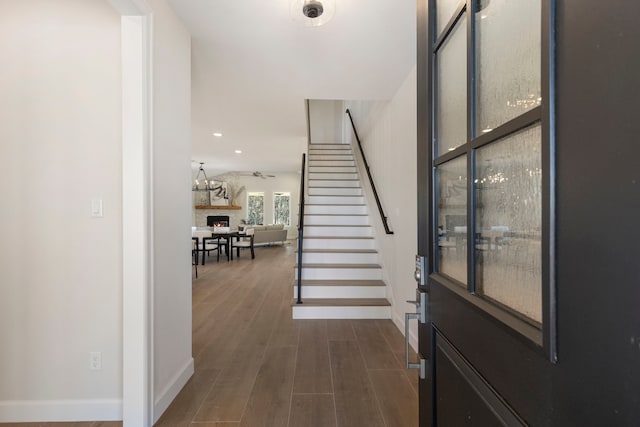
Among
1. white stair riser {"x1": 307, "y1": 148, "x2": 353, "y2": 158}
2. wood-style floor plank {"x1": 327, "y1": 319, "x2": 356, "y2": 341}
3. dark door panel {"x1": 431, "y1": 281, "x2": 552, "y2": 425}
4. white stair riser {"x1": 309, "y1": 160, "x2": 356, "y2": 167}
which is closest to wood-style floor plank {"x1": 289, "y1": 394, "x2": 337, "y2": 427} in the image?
wood-style floor plank {"x1": 327, "y1": 319, "x2": 356, "y2": 341}

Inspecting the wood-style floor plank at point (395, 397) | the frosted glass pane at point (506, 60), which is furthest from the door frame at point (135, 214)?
the frosted glass pane at point (506, 60)

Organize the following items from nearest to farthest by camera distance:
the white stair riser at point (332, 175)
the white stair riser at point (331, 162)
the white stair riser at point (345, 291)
→ the white stair riser at point (345, 291) → the white stair riser at point (332, 175) → the white stair riser at point (331, 162)

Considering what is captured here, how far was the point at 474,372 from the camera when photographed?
0.70 meters

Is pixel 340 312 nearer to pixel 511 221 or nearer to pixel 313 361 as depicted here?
pixel 313 361

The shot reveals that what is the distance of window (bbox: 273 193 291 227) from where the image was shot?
476 inches

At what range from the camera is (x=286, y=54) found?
2387 mm

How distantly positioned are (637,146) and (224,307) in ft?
12.7

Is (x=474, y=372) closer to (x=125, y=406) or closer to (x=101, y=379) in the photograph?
(x=125, y=406)

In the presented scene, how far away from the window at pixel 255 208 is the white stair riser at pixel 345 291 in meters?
8.89

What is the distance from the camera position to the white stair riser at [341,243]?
4.21 m

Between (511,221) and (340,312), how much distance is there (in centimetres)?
283

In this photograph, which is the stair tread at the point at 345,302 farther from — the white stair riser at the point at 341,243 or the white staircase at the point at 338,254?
the white stair riser at the point at 341,243

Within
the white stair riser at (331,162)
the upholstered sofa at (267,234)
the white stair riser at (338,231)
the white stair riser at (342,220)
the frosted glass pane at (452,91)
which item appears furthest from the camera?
the upholstered sofa at (267,234)

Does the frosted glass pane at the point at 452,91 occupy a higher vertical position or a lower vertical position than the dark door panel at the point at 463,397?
higher
